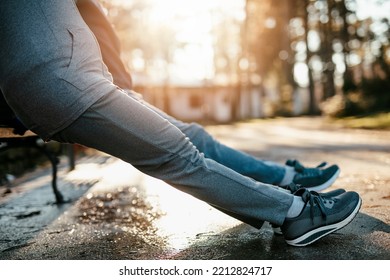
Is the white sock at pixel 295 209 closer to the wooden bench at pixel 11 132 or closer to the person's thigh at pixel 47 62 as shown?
the person's thigh at pixel 47 62

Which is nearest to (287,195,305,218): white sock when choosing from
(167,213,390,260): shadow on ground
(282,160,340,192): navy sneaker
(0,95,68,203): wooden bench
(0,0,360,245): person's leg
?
(0,0,360,245): person's leg

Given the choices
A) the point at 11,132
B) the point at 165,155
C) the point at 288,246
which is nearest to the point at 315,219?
the point at 288,246

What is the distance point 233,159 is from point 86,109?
1.19m

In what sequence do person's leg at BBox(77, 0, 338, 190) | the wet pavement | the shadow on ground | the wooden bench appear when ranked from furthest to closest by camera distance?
person's leg at BBox(77, 0, 338, 190) → the wooden bench → the wet pavement → the shadow on ground

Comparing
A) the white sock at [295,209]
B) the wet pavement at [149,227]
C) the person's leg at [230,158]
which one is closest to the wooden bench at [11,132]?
the wet pavement at [149,227]

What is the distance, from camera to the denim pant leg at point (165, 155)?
1556 mm

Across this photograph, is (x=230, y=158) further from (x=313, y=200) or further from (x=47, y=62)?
(x=47, y=62)

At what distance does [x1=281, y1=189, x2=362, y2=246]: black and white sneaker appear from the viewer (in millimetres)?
1682

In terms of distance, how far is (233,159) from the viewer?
2.51 meters

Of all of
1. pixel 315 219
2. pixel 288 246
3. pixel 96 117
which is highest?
pixel 96 117

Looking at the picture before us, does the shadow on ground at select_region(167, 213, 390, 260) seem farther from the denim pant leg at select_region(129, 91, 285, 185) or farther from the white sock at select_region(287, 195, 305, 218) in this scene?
the denim pant leg at select_region(129, 91, 285, 185)

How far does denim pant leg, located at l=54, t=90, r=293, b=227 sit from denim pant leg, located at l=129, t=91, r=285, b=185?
79cm

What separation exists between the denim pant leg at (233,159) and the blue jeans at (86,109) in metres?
0.79

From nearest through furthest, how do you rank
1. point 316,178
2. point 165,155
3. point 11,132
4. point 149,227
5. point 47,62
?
point 47,62
point 165,155
point 149,227
point 11,132
point 316,178
